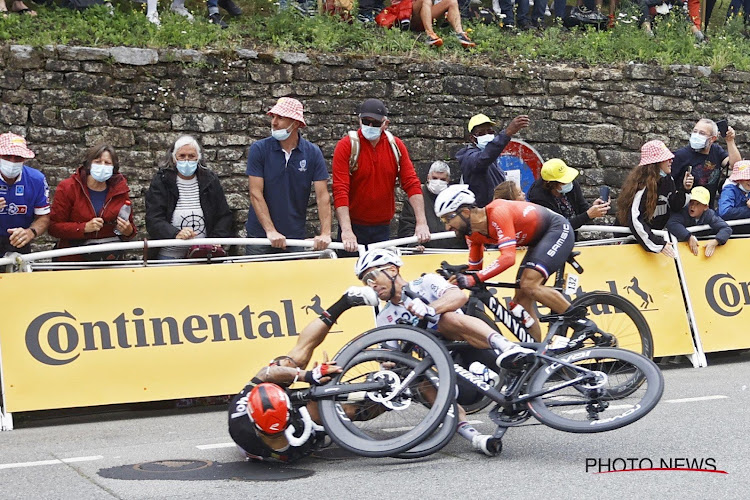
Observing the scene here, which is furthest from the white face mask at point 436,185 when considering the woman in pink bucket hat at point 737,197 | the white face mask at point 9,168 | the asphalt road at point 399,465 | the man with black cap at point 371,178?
the white face mask at point 9,168

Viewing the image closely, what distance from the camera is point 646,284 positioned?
1134 centimetres

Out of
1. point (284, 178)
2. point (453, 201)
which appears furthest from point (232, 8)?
point (453, 201)

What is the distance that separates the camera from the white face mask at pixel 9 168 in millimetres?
9852

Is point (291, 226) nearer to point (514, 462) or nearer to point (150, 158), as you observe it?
point (150, 158)

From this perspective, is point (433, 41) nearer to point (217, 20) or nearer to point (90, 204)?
point (217, 20)

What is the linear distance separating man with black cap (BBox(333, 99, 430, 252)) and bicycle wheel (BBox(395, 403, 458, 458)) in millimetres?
3869

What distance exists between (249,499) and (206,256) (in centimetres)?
422

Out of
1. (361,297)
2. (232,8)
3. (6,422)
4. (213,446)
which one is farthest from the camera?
(232,8)

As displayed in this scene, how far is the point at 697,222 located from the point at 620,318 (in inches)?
119

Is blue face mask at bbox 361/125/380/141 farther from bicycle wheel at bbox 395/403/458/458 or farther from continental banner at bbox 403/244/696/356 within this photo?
bicycle wheel at bbox 395/403/458/458

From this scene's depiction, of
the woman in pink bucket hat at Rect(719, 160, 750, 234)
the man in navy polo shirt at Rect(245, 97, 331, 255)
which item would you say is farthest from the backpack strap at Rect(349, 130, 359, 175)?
the woman in pink bucket hat at Rect(719, 160, 750, 234)

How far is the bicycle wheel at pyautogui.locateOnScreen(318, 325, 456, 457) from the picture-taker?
7.03m

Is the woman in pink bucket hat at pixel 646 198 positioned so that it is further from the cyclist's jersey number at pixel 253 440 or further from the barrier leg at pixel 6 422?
the barrier leg at pixel 6 422

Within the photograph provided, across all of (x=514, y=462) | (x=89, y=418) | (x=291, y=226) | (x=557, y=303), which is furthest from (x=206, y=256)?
(x=514, y=462)
